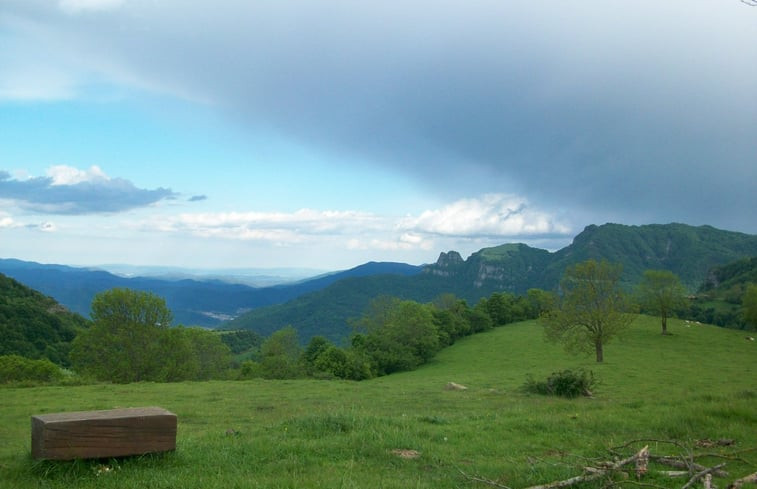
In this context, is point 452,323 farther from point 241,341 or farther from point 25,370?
point 241,341

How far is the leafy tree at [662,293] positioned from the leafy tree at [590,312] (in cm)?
2834

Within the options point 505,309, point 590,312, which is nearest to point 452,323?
point 505,309

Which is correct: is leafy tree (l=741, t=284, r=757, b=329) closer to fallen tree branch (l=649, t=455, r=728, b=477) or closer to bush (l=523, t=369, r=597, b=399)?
bush (l=523, t=369, r=597, b=399)

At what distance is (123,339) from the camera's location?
4703 centimetres

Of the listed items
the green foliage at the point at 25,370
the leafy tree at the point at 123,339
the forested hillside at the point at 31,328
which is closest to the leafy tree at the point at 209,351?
the leafy tree at the point at 123,339

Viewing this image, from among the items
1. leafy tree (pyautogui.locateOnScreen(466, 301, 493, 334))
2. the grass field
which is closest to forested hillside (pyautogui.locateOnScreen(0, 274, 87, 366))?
leafy tree (pyautogui.locateOnScreen(466, 301, 493, 334))

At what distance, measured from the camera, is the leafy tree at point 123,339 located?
45906mm

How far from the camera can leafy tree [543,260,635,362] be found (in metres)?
48.1

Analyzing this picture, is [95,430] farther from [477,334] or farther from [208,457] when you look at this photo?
[477,334]

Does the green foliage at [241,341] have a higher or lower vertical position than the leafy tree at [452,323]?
lower

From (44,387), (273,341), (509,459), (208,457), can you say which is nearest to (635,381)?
(509,459)

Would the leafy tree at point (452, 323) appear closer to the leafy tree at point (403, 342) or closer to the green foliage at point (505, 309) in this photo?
the leafy tree at point (403, 342)

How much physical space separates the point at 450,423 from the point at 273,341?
68776 mm

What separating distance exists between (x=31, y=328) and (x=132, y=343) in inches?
2475
